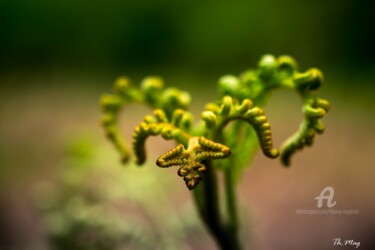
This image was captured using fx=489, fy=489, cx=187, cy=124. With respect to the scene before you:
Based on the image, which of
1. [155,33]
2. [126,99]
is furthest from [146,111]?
[126,99]

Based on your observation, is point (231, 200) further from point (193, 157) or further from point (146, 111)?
point (146, 111)

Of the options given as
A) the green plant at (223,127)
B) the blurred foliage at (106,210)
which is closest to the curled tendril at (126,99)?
the green plant at (223,127)

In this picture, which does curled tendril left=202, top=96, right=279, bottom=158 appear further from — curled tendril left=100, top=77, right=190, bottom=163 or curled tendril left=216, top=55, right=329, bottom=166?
curled tendril left=100, top=77, right=190, bottom=163

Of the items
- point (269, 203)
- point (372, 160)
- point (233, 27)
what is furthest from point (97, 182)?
point (233, 27)

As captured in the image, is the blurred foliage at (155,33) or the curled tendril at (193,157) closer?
the curled tendril at (193,157)

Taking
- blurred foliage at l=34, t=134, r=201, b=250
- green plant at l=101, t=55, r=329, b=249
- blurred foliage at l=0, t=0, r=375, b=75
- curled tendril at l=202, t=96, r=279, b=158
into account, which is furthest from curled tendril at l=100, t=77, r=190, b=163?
blurred foliage at l=0, t=0, r=375, b=75

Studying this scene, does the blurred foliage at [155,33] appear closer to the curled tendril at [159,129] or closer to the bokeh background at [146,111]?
the bokeh background at [146,111]

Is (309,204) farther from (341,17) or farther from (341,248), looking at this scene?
(341,17)
